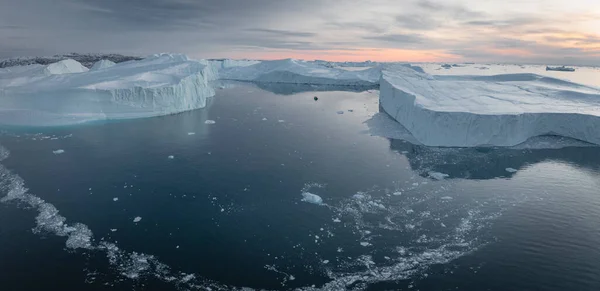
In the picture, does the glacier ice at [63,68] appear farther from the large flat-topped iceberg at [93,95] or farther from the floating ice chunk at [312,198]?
the floating ice chunk at [312,198]

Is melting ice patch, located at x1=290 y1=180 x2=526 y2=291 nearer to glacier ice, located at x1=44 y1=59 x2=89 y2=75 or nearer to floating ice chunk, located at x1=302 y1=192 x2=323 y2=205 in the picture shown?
floating ice chunk, located at x1=302 y1=192 x2=323 y2=205

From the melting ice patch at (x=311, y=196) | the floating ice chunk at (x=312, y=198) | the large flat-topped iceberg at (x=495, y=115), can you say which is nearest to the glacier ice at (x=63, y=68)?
the melting ice patch at (x=311, y=196)

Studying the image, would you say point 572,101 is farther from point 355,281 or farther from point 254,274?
point 254,274

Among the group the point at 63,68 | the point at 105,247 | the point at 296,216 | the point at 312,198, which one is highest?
the point at 63,68

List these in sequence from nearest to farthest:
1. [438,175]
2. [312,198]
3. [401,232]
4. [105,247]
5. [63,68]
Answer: [105,247]
[401,232]
[312,198]
[438,175]
[63,68]

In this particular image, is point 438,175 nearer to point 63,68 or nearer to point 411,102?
point 411,102

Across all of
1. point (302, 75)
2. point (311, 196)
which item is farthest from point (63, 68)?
point (311, 196)

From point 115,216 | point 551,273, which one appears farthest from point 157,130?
point 551,273
